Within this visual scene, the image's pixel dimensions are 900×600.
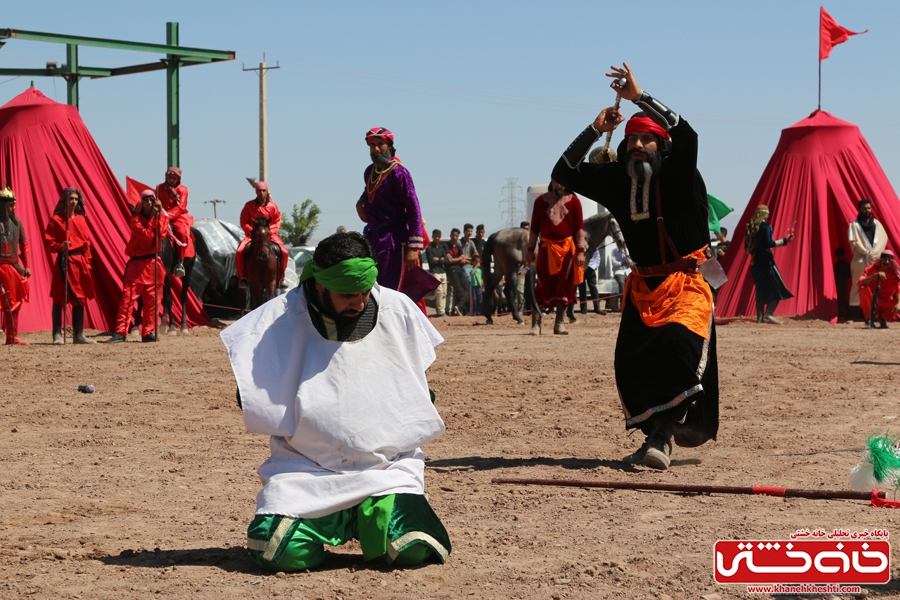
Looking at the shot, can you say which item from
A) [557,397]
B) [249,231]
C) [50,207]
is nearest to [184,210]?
[249,231]

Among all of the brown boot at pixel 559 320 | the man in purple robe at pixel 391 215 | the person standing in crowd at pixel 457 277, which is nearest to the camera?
the man in purple robe at pixel 391 215

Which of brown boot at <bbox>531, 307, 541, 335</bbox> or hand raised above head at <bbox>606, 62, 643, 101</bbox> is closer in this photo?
hand raised above head at <bbox>606, 62, 643, 101</bbox>

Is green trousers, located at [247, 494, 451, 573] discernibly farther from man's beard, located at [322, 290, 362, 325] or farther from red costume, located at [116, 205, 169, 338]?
red costume, located at [116, 205, 169, 338]

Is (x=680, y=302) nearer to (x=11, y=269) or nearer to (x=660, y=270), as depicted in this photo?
(x=660, y=270)

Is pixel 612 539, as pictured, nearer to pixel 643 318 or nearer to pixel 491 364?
pixel 643 318

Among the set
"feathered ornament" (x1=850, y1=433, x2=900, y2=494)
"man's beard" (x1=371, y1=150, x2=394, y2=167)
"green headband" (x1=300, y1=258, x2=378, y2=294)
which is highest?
"man's beard" (x1=371, y1=150, x2=394, y2=167)

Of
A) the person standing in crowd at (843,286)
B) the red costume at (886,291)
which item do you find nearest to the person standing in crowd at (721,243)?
the person standing in crowd at (843,286)

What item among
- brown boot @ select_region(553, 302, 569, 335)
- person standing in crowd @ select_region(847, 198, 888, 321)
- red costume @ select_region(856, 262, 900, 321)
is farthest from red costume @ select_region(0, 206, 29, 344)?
person standing in crowd @ select_region(847, 198, 888, 321)

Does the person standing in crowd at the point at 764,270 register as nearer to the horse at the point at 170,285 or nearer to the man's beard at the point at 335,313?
the horse at the point at 170,285

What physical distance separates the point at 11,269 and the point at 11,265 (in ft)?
0.14

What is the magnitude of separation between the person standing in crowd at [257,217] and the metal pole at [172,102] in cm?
304

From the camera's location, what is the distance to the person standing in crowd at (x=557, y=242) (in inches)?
513

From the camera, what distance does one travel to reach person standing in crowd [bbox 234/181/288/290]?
15.2 metres

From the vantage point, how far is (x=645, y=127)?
5805mm
